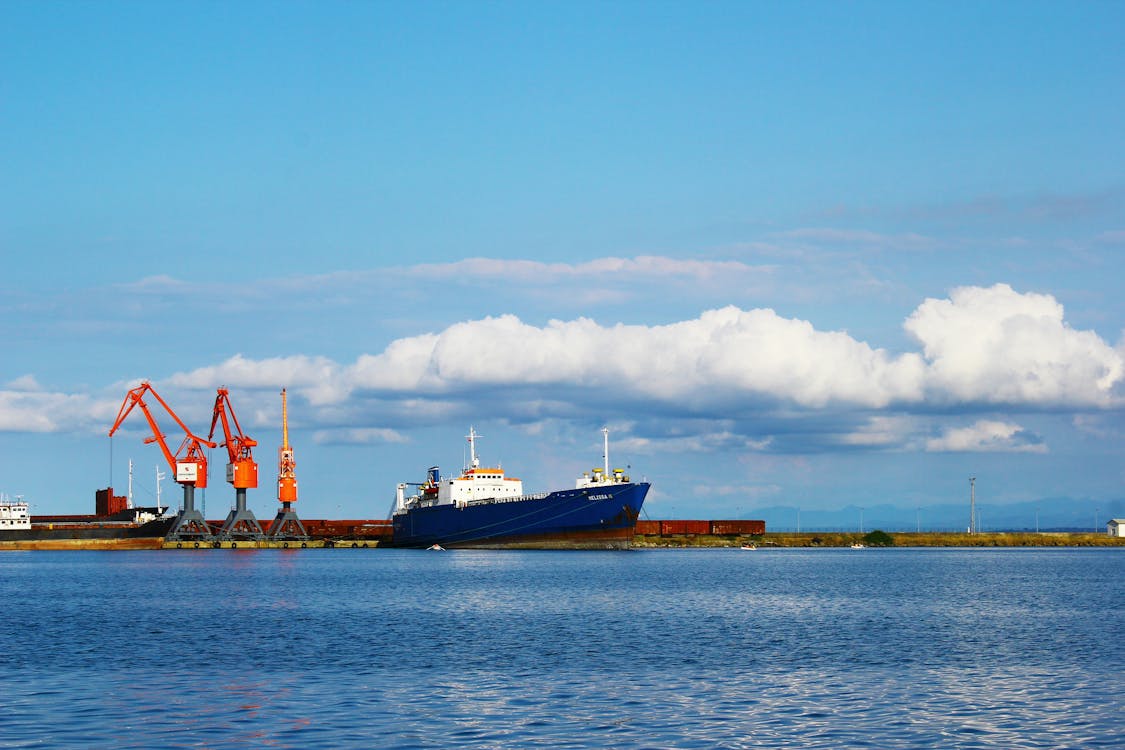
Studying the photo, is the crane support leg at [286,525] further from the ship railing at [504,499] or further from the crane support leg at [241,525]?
the ship railing at [504,499]

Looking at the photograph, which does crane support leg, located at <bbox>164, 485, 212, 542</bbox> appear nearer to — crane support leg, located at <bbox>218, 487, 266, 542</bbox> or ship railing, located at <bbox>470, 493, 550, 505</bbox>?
crane support leg, located at <bbox>218, 487, 266, 542</bbox>

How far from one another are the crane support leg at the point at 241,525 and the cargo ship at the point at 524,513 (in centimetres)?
2419

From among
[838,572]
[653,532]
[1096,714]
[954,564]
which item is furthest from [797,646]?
[653,532]

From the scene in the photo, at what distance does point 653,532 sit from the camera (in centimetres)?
18438

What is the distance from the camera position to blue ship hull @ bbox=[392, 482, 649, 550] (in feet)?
422

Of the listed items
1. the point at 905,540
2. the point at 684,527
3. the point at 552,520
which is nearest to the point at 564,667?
the point at 552,520

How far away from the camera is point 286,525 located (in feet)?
553

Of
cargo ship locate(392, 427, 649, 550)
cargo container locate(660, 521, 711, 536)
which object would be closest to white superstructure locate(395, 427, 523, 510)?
cargo ship locate(392, 427, 649, 550)

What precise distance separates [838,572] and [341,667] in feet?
230

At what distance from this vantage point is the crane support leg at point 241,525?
526 feet

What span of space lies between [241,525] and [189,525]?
6457 millimetres

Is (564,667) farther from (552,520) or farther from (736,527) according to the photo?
(736,527)

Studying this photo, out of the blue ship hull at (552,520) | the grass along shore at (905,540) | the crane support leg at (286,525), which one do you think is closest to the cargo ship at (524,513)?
the blue ship hull at (552,520)

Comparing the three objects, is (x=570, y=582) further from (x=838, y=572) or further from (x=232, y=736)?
(x=232, y=736)
